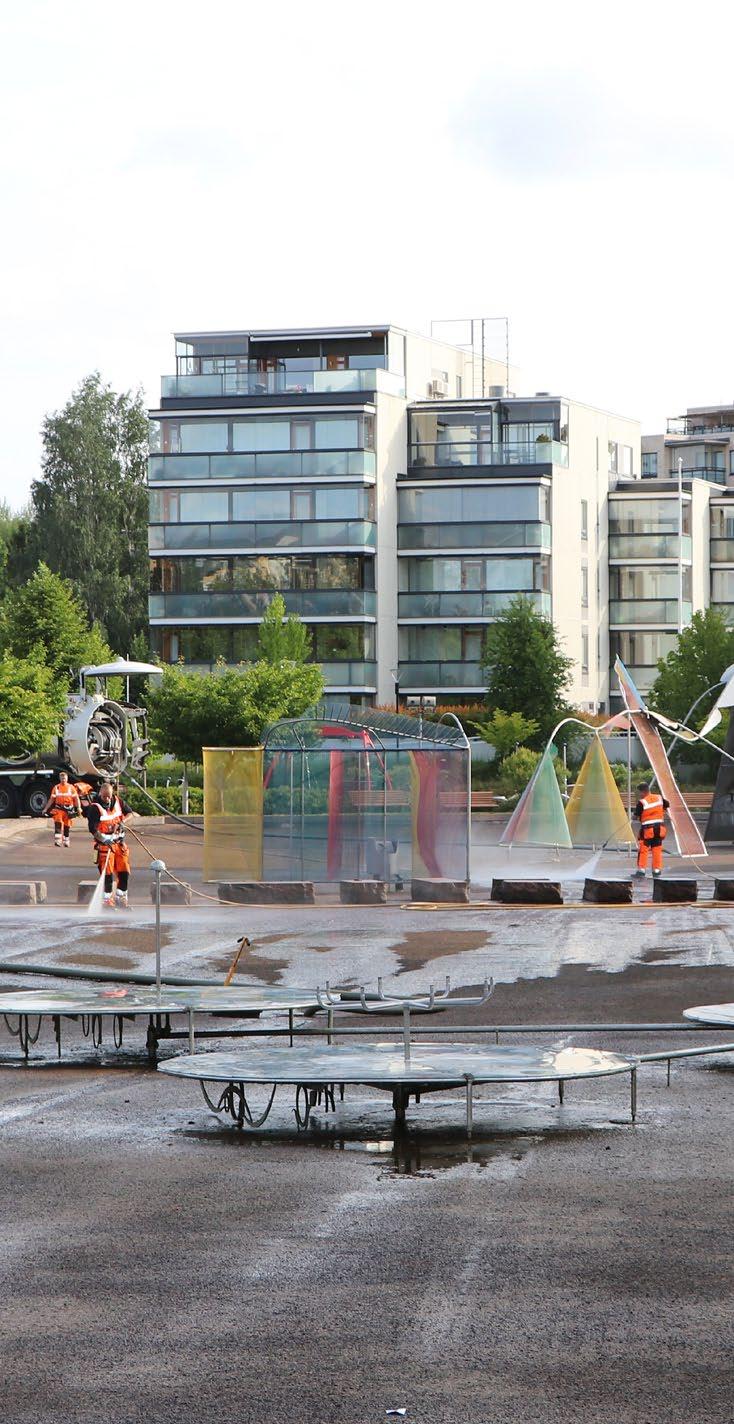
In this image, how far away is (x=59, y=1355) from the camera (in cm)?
687

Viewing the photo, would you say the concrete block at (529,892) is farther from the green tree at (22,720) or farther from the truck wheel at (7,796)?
the truck wheel at (7,796)

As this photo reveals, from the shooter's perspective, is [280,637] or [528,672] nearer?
[528,672]

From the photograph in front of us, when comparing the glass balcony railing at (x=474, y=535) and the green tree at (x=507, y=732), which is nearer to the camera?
the green tree at (x=507, y=732)

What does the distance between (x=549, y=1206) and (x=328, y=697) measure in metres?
71.6

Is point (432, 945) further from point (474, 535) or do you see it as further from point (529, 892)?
point (474, 535)

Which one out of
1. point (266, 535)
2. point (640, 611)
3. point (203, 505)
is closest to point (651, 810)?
point (266, 535)

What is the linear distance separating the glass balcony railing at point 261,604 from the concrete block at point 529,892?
176ft

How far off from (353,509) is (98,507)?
12813 millimetres

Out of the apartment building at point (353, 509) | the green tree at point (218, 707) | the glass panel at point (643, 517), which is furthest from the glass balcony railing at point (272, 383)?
the green tree at point (218, 707)

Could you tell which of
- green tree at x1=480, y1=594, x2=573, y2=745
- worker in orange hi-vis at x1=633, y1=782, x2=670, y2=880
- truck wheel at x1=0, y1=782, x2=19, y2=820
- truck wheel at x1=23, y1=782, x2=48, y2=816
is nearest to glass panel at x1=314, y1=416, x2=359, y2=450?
green tree at x1=480, y1=594, x2=573, y2=745

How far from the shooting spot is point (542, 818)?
36.2 metres

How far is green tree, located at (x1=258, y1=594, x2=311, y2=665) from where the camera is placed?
7269 cm

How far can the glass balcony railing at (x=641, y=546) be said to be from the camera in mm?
91438

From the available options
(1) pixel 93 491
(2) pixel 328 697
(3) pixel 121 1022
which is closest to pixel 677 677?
(2) pixel 328 697
